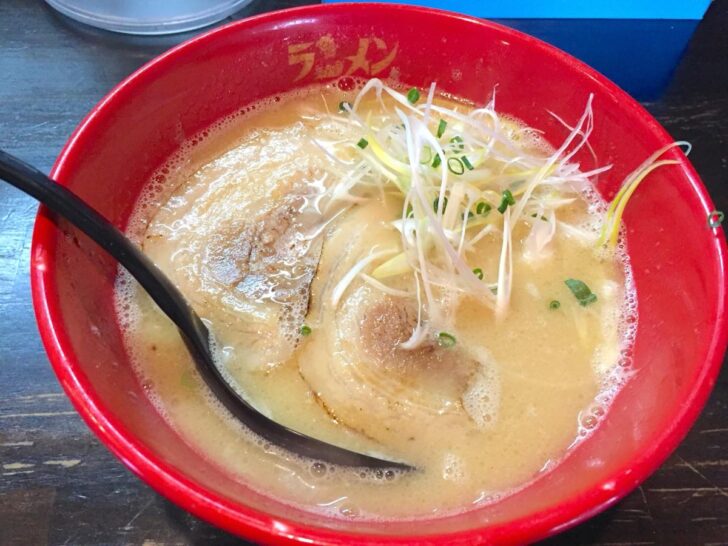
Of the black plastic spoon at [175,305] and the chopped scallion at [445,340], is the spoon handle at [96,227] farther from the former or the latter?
the chopped scallion at [445,340]

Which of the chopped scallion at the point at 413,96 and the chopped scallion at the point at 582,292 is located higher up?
the chopped scallion at the point at 413,96

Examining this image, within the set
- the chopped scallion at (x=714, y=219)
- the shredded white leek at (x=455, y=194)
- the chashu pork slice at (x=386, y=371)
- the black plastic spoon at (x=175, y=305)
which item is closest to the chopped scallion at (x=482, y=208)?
the shredded white leek at (x=455, y=194)

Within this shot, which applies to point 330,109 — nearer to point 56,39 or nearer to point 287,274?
point 287,274

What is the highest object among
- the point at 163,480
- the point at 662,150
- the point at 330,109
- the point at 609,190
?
the point at 662,150

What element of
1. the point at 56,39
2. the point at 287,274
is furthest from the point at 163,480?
the point at 56,39

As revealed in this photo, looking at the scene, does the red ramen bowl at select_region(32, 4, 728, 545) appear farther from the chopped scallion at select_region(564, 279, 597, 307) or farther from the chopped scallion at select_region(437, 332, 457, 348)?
the chopped scallion at select_region(437, 332, 457, 348)

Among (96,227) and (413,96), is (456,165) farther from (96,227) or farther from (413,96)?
(96,227)
